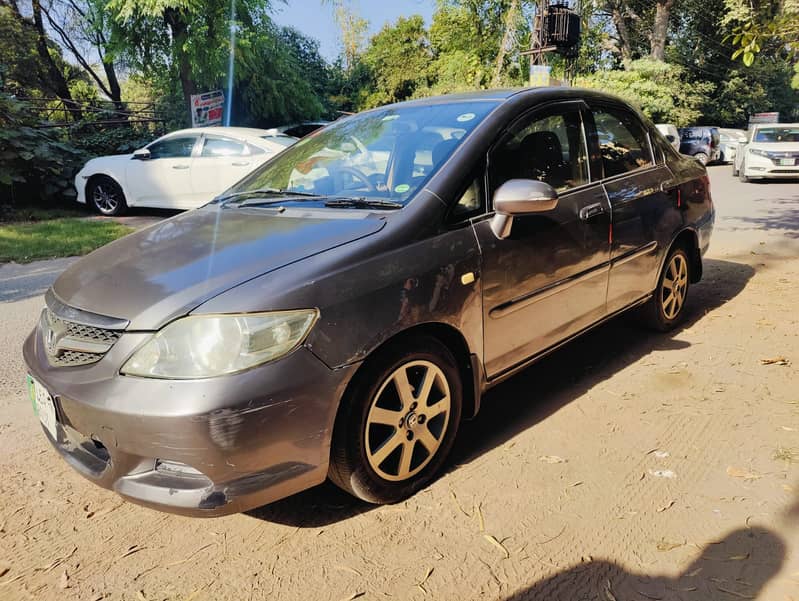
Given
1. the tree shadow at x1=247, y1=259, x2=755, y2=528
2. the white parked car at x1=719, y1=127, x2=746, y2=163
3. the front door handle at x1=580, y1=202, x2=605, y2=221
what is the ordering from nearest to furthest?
the tree shadow at x1=247, y1=259, x2=755, y2=528
the front door handle at x1=580, y1=202, x2=605, y2=221
the white parked car at x1=719, y1=127, x2=746, y2=163

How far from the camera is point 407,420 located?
2580mm

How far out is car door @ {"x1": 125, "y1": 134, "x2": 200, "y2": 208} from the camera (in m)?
10.1

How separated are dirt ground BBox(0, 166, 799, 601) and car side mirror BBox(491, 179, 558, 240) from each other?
1.08m

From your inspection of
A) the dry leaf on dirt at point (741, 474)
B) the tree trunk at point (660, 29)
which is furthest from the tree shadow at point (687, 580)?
the tree trunk at point (660, 29)

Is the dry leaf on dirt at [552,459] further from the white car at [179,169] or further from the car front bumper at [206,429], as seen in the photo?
the white car at [179,169]

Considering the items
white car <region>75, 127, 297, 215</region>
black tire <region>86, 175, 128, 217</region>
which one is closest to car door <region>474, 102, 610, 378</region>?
white car <region>75, 127, 297, 215</region>

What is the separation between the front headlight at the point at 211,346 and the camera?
2113 mm

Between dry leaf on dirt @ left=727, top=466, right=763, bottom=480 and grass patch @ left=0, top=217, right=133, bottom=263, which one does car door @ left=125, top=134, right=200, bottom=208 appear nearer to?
grass patch @ left=0, top=217, right=133, bottom=263

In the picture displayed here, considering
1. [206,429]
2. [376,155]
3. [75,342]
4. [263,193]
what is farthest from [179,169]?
[206,429]

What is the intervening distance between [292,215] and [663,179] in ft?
8.74

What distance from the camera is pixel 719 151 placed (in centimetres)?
2622

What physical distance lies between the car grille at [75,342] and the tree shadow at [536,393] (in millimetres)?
921

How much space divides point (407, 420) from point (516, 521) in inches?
22.6

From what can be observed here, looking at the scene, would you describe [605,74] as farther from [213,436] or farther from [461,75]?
[213,436]
